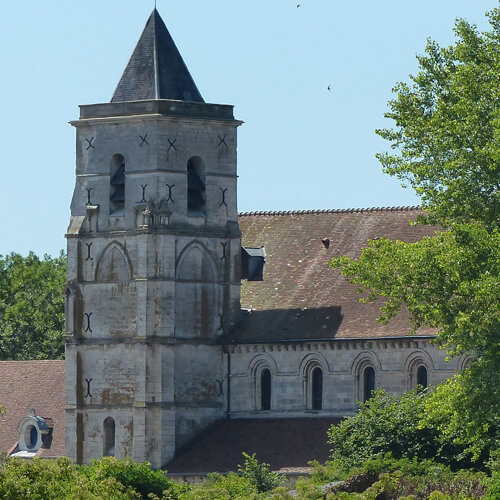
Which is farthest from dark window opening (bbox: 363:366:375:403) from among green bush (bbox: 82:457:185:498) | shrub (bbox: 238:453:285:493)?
green bush (bbox: 82:457:185:498)

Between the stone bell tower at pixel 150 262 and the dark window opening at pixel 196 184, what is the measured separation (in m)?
0.05

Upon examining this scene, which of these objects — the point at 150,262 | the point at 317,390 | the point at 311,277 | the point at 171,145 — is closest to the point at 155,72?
the point at 171,145

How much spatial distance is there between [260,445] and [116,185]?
11774 mm

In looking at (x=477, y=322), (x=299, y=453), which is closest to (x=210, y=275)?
(x=299, y=453)

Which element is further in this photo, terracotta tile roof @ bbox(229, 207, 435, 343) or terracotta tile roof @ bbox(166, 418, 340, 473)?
terracotta tile roof @ bbox(229, 207, 435, 343)

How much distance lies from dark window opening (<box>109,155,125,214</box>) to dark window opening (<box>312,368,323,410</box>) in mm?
9976

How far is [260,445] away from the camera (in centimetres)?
9450

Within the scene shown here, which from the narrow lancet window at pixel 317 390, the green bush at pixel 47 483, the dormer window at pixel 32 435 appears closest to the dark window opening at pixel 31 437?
the dormer window at pixel 32 435

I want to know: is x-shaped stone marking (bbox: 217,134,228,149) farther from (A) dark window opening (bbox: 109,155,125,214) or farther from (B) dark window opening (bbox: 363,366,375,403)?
(B) dark window opening (bbox: 363,366,375,403)

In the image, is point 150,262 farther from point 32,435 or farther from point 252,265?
point 32,435

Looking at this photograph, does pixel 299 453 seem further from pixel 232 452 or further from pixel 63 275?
pixel 63 275

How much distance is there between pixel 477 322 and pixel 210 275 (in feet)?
80.6

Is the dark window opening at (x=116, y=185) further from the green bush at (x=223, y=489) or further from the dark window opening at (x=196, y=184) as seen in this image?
the green bush at (x=223, y=489)

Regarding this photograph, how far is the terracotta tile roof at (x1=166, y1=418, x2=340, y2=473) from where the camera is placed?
92.7 m
